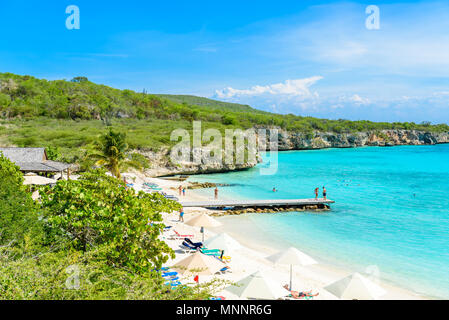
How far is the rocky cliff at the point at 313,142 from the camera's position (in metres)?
49.1

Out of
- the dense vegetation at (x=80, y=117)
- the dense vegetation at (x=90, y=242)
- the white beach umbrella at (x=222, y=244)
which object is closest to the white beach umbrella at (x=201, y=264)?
the white beach umbrella at (x=222, y=244)

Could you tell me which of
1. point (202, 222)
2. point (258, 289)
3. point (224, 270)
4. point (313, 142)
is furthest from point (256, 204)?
point (313, 142)

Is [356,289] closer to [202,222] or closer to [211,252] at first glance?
[211,252]

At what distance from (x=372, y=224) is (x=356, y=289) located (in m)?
14.7

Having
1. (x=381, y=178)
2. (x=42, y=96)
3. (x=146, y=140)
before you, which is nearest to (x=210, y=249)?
(x=146, y=140)

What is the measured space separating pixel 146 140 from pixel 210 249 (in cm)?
3733

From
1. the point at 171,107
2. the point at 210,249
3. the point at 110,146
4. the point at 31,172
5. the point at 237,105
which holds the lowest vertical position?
the point at 210,249

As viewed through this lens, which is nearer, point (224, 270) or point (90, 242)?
point (90, 242)

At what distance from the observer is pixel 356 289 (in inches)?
456

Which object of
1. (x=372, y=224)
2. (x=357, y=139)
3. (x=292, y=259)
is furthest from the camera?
(x=357, y=139)

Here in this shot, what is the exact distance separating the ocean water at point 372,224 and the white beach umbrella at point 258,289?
22.9 ft

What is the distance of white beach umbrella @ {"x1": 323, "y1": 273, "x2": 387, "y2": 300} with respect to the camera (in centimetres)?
1133
